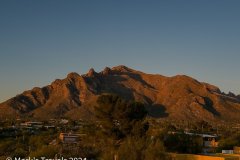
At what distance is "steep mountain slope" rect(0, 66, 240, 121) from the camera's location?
143500mm

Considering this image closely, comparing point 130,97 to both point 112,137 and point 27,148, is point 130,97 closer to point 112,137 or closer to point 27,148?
point 27,148

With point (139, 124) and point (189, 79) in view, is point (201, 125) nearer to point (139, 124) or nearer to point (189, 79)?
point (139, 124)

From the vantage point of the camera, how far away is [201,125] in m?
91.7

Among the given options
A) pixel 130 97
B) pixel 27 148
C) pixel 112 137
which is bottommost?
pixel 27 148

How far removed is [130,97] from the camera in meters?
160

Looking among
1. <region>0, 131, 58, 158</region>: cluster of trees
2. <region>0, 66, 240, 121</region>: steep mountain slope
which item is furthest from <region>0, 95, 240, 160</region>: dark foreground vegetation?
<region>0, 66, 240, 121</region>: steep mountain slope

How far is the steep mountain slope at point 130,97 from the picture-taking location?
143500 millimetres

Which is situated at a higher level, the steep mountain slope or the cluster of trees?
the steep mountain slope

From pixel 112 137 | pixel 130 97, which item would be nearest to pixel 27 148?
pixel 112 137

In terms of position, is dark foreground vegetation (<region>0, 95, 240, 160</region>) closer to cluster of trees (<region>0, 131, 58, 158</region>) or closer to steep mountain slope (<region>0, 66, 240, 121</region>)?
cluster of trees (<region>0, 131, 58, 158</region>)

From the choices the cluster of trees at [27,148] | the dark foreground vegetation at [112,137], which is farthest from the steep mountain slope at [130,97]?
the dark foreground vegetation at [112,137]

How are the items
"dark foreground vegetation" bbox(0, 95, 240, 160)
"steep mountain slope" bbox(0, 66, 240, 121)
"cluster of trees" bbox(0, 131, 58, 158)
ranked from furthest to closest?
"steep mountain slope" bbox(0, 66, 240, 121), "dark foreground vegetation" bbox(0, 95, 240, 160), "cluster of trees" bbox(0, 131, 58, 158)

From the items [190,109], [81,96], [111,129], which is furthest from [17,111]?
[111,129]

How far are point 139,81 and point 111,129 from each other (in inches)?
5469
